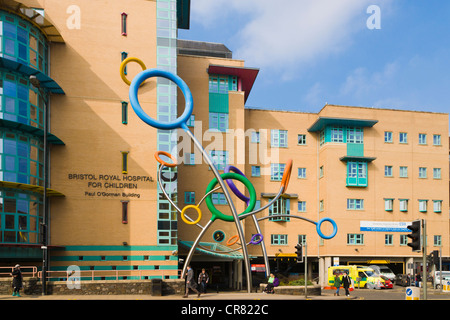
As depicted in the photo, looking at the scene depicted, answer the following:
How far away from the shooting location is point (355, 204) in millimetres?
53531

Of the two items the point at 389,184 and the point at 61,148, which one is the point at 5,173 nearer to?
the point at 61,148

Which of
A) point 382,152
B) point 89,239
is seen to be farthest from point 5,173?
point 382,152

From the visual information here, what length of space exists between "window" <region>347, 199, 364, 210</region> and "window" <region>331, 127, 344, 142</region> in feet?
22.6

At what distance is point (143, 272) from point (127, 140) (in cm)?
1086

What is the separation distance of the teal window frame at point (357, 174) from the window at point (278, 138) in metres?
7.53

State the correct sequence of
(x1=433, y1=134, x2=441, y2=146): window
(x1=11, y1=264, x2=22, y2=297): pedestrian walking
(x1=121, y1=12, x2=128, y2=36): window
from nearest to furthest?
(x1=11, y1=264, x2=22, y2=297): pedestrian walking
(x1=121, y1=12, x2=128, y2=36): window
(x1=433, y1=134, x2=441, y2=146): window

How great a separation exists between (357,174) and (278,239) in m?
11.4

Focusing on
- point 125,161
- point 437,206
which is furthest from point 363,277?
point 125,161

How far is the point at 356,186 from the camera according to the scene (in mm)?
53719

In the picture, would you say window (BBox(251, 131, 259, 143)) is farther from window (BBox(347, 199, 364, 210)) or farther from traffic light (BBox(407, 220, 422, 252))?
traffic light (BBox(407, 220, 422, 252))

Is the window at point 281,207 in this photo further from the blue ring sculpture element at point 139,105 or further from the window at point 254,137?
the blue ring sculpture element at point 139,105

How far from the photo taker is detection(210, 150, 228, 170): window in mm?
49500

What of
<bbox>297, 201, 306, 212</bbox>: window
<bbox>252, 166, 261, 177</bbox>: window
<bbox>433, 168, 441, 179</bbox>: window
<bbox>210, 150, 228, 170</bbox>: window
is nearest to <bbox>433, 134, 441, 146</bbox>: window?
<bbox>433, 168, 441, 179</bbox>: window

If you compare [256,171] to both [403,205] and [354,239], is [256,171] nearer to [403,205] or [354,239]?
[354,239]
